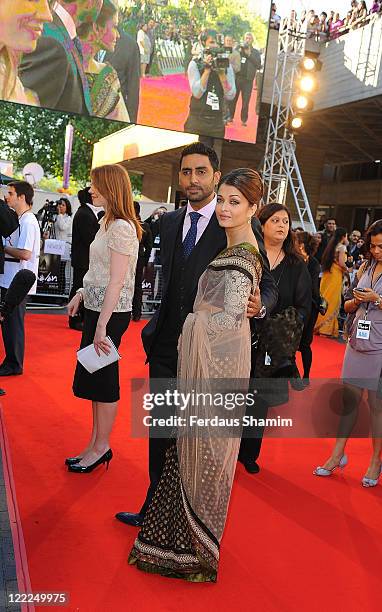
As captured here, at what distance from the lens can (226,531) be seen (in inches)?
131

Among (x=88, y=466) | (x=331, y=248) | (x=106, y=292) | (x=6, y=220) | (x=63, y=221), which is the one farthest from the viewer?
(x=63, y=221)

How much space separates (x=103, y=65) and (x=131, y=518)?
13.2 m

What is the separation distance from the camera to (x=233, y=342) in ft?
8.74

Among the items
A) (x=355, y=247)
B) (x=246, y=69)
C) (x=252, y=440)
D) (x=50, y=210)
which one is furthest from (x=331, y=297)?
(x=246, y=69)

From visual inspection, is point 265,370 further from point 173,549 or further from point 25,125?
point 25,125

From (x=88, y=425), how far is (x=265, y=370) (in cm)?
144

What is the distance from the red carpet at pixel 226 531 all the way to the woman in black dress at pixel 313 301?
64 cm

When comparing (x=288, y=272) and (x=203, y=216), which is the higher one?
(x=203, y=216)

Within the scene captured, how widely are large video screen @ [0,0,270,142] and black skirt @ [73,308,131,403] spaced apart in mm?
11817

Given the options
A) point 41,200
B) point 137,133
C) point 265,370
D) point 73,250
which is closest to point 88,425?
point 265,370

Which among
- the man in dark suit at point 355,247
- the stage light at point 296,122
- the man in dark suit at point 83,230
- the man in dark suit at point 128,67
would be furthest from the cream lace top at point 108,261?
the stage light at point 296,122

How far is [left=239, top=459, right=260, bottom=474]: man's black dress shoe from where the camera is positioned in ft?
13.9

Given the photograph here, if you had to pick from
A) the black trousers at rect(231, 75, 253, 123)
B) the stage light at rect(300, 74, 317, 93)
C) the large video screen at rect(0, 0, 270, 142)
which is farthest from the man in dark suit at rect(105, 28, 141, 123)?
the stage light at rect(300, 74, 317, 93)

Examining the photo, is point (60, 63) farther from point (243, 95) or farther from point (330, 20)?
point (330, 20)
